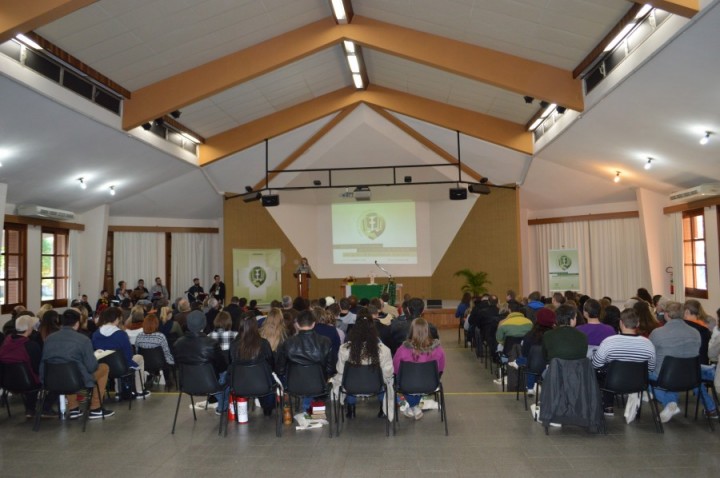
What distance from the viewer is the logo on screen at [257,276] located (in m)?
15.3

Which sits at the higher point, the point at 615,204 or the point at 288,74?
the point at 288,74

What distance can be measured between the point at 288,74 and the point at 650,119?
6110mm

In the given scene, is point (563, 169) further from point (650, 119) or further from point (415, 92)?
point (650, 119)

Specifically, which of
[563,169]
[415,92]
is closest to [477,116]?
[415,92]

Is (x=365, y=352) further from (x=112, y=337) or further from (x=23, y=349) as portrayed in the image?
(x=23, y=349)

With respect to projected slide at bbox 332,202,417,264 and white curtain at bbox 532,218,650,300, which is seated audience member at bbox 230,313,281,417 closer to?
white curtain at bbox 532,218,650,300

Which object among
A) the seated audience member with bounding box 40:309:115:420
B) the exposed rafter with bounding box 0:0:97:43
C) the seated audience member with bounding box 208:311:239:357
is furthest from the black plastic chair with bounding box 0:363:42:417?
the exposed rafter with bounding box 0:0:97:43

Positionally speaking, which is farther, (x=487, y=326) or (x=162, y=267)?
(x=162, y=267)

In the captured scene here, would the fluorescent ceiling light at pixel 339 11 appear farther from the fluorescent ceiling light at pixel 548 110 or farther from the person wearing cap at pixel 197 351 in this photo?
the person wearing cap at pixel 197 351

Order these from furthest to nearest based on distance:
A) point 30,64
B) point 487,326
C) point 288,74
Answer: point 288,74 → point 487,326 → point 30,64

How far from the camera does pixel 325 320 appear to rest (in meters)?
6.06

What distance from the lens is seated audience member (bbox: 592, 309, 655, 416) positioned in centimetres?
480

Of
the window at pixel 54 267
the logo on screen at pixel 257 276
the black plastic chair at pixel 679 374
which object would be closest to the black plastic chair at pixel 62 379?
the black plastic chair at pixel 679 374

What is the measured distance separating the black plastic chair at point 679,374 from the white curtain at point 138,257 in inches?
524
